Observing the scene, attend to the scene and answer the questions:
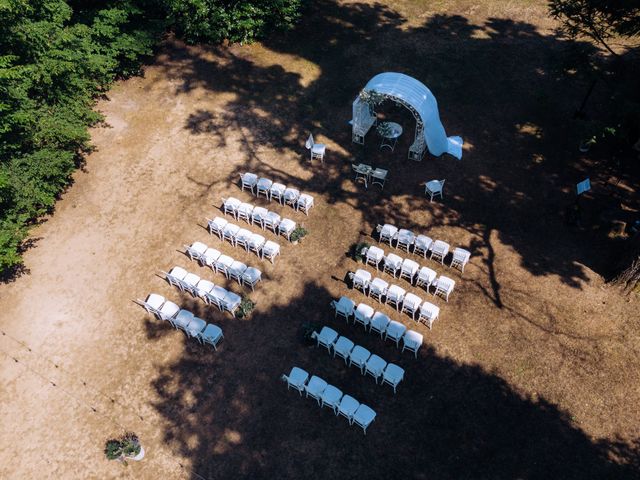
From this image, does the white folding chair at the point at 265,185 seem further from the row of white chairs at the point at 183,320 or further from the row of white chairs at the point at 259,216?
the row of white chairs at the point at 183,320

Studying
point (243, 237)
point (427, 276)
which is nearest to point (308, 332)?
point (427, 276)

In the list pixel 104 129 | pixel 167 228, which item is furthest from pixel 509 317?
pixel 104 129

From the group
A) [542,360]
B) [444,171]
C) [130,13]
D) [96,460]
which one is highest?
[130,13]

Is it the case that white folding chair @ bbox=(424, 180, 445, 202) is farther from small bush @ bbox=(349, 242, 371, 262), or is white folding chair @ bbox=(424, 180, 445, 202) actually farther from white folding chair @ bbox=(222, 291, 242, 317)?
white folding chair @ bbox=(222, 291, 242, 317)

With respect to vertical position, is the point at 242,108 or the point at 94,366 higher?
the point at 242,108

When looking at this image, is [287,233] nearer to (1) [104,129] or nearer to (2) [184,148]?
(2) [184,148]

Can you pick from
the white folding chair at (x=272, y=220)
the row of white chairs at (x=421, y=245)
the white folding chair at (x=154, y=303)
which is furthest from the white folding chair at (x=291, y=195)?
the white folding chair at (x=154, y=303)
